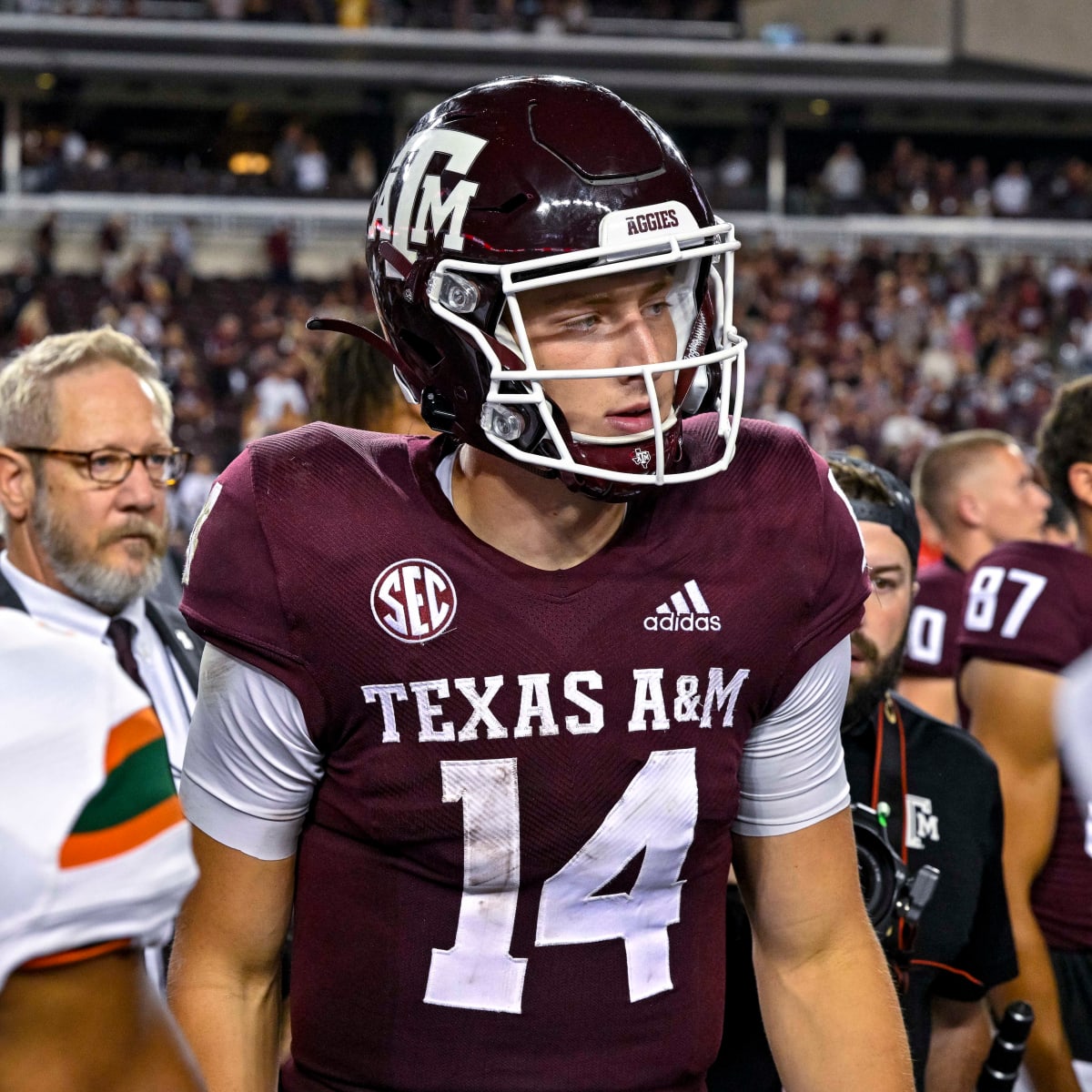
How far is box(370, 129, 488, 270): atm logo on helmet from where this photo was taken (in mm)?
1579

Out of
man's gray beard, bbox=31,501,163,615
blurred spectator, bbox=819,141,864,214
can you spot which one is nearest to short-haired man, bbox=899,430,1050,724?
man's gray beard, bbox=31,501,163,615

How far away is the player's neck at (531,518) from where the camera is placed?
64.6 inches

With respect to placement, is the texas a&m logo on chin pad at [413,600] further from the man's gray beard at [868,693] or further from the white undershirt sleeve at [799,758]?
the man's gray beard at [868,693]

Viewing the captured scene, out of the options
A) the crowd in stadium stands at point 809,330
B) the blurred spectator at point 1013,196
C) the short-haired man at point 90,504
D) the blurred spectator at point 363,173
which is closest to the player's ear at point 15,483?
the short-haired man at point 90,504

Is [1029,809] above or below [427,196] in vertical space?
below

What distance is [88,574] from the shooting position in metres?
2.74

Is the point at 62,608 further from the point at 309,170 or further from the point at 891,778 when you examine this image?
the point at 309,170

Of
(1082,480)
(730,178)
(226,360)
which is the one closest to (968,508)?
(1082,480)

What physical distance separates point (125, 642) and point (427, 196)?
1367mm

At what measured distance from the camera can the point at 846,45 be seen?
2314 centimetres

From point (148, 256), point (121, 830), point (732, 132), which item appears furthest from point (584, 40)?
point (121, 830)

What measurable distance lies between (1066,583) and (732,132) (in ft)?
74.4

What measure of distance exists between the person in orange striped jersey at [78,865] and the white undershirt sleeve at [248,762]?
47 centimetres

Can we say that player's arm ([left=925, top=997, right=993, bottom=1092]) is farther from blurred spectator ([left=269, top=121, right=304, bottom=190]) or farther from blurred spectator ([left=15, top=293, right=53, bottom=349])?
blurred spectator ([left=269, top=121, right=304, bottom=190])
